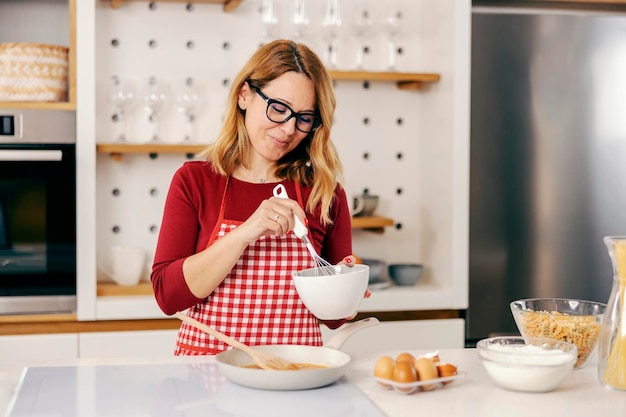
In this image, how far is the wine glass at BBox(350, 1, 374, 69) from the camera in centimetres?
307

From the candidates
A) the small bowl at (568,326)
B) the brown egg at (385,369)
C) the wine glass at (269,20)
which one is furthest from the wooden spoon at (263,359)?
the wine glass at (269,20)

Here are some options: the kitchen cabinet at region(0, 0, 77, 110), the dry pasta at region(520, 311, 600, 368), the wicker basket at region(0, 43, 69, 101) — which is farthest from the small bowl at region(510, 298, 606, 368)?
the kitchen cabinet at region(0, 0, 77, 110)

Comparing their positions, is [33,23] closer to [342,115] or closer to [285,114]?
[342,115]

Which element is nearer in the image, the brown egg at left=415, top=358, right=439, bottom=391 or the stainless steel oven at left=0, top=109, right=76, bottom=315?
the brown egg at left=415, top=358, right=439, bottom=391

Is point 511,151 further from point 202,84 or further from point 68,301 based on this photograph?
point 68,301

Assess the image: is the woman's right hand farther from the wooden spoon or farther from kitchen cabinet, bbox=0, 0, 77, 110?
kitchen cabinet, bbox=0, 0, 77, 110

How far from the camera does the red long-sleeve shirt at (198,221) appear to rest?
179 cm

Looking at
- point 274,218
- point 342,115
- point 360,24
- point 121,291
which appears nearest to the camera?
point 274,218

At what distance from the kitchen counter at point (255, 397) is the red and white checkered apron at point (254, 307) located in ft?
0.93

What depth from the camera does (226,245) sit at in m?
1.70

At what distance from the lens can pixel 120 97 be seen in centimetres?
292

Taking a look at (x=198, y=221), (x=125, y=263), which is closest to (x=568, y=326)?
(x=198, y=221)

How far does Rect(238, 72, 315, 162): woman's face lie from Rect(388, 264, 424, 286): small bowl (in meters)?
1.23

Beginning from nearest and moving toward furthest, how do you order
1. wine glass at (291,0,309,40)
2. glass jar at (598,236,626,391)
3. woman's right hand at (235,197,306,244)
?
glass jar at (598,236,626,391) → woman's right hand at (235,197,306,244) → wine glass at (291,0,309,40)
